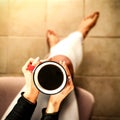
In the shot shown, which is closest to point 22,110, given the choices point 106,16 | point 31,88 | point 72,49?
point 31,88

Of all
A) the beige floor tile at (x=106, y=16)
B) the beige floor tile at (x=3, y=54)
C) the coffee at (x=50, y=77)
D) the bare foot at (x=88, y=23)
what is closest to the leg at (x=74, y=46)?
the bare foot at (x=88, y=23)

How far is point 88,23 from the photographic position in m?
1.19

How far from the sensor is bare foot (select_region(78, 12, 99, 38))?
46.4 inches

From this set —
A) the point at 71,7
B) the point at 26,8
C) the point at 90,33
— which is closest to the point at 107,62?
the point at 90,33

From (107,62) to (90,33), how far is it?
187mm

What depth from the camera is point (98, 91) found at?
51.0 inches

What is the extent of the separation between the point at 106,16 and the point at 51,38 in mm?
351

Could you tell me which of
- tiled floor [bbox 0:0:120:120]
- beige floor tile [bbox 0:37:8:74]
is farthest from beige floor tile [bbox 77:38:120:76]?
beige floor tile [bbox 0:37:8:74]

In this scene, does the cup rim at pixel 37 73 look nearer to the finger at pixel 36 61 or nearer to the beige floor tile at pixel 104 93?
the finger at pixel 36 61

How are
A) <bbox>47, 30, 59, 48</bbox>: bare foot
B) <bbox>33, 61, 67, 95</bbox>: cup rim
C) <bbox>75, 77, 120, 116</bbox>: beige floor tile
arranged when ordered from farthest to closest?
<bbox>75, 77, 120, 116</bbox>: beige floor tile
<bbox>47, 30, 59, 48</bbox>: bare foot
<bbox>33, 61, 67, 95</bbox>: cup rim

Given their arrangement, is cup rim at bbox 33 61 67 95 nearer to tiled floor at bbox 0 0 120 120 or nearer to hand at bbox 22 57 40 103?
hand at bbox 22 57 40 103

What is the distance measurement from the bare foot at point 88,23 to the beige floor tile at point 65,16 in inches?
3.9

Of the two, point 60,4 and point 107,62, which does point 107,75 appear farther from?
point 60,4

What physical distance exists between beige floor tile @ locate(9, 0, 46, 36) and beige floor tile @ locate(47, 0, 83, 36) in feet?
0.17
